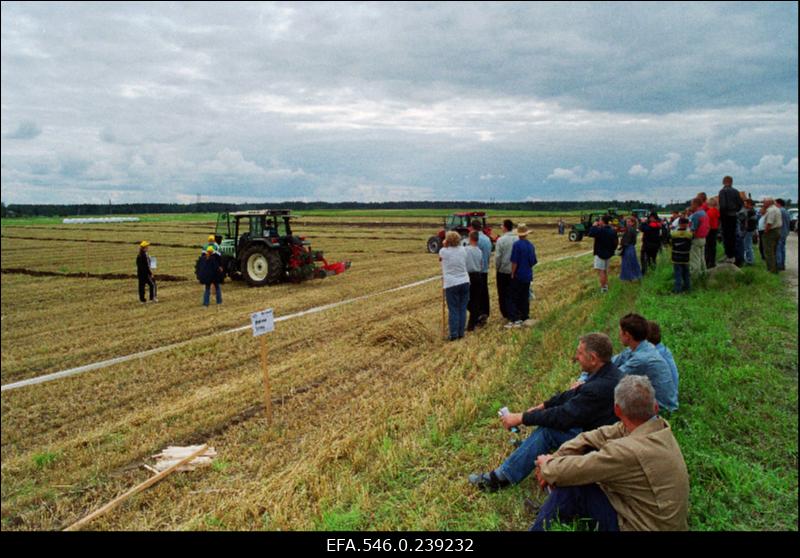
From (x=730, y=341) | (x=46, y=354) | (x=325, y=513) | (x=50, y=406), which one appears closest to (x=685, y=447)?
(x=325, y=513)

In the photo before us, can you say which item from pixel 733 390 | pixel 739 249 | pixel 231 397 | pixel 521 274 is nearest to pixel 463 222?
pixel 521 274

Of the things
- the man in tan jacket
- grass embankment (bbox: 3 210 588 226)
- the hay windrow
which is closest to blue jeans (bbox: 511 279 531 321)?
grass embankment (bbox: 3 210 588 226)

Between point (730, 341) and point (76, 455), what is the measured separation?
787cm

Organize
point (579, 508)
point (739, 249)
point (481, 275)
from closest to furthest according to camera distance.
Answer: point (579, 508) → point (481, 275) → point (739, 249)

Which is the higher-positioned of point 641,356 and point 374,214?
point 374,214

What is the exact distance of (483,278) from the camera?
34.0 feet

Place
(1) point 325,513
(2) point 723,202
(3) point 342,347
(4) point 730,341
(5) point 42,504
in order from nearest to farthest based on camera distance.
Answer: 1. (1) point 325,513
2. (5) point 42,504
3. (4) point 730,341
4. (3) point 342,347
5. (2) point 723,202

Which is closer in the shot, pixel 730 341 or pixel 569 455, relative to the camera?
pixel 569 455

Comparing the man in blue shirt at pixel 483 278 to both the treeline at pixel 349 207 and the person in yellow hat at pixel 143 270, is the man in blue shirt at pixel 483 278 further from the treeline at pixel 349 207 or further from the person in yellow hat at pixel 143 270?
the person in yellow hat at pixel 143 270

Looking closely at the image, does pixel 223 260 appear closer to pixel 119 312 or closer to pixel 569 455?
pixel 119 312

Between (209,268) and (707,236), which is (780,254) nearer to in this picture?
(707,236)

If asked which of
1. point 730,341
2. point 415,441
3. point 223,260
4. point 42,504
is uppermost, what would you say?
point 223,260

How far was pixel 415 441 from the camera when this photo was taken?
541 centimetres

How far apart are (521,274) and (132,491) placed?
6.82 m
